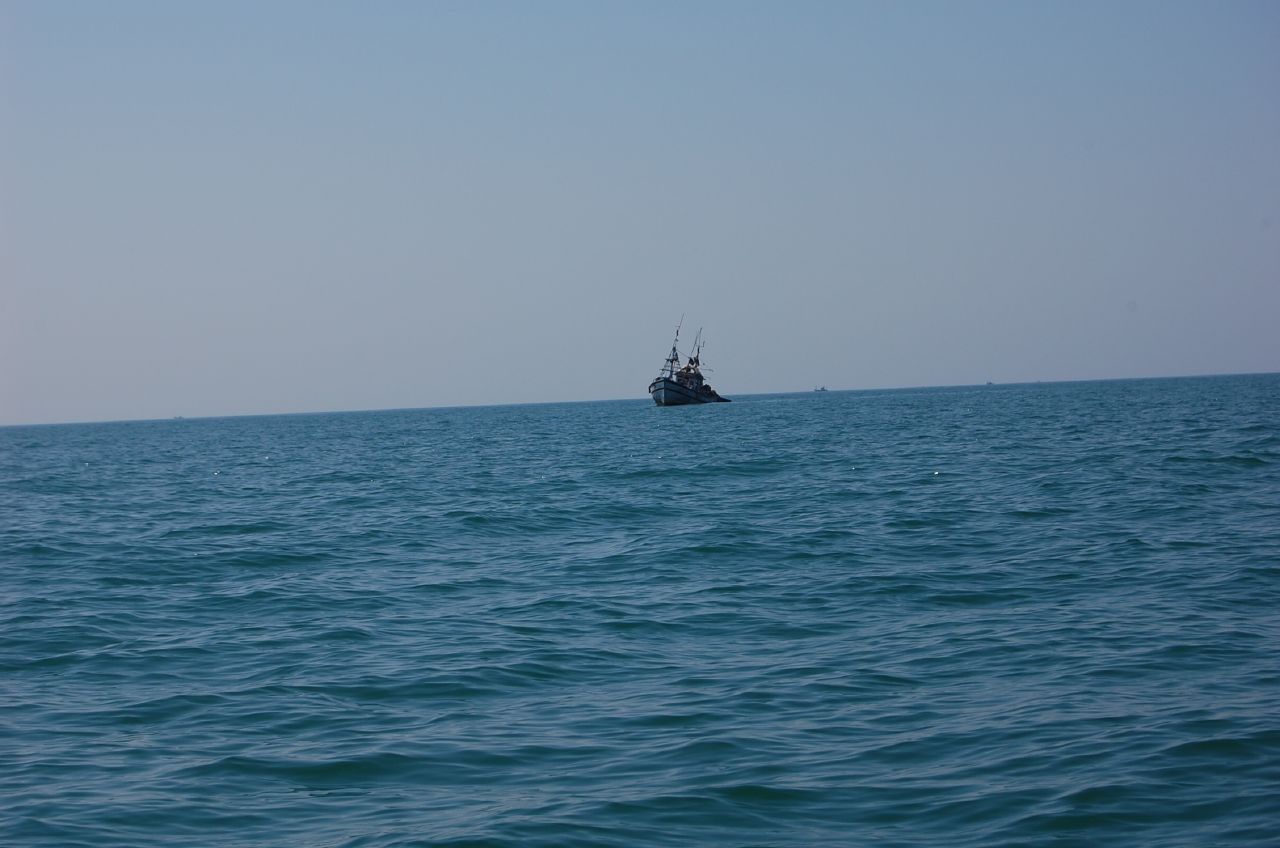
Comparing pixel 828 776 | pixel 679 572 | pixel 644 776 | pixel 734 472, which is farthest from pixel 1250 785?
pixel 734 472

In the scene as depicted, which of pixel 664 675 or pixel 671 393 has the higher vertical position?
pixel 671 393

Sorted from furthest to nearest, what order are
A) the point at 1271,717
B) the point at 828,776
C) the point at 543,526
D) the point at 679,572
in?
the point at 543,526
the point at 679,572
the point at 1271,717
the point at 828,776

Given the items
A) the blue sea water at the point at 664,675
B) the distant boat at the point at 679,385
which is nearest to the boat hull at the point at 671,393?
the distant boat at the point at 679,385

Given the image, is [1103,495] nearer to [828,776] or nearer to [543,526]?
[543,526]

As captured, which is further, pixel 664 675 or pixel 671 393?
pixel 671 393

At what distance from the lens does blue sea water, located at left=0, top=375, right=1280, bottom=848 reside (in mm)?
8727

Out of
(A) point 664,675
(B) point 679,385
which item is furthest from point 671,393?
(A) point 664,675

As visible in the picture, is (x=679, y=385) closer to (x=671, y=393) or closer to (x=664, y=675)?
(x=671, y=393)

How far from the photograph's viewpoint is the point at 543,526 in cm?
2762

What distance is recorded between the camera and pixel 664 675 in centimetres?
1291

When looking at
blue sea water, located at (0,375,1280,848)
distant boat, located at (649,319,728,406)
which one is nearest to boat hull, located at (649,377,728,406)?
distant boat, located at (649,319,728,406)

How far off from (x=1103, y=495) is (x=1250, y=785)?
66.6 ft

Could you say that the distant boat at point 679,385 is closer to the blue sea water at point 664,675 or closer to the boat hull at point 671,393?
the boat hull at point 671,393

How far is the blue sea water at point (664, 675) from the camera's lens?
873 centimetres
